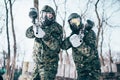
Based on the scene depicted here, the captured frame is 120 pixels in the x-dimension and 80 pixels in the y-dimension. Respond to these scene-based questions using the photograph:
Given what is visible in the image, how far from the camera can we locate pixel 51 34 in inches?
229

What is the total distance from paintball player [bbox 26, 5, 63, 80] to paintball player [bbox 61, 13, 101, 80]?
0.27 meters

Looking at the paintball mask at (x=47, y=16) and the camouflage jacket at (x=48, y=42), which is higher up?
the paintball mask at (x=47, y=16)

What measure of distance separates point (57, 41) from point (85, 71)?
3.05ft

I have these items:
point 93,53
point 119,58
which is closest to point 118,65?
point 93,53

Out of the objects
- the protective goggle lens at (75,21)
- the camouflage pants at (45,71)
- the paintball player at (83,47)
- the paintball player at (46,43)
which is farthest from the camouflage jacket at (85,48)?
the camouflage pants at (45,71)

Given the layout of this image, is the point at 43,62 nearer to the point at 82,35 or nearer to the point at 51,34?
the point at 51,34

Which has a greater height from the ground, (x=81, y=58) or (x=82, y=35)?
(x=82, y=35)

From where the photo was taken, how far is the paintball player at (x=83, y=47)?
5.79 meters

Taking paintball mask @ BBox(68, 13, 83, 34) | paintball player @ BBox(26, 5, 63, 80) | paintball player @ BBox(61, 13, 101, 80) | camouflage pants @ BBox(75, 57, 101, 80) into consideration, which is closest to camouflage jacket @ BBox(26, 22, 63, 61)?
paintball player @ BBox(26, 5, 63, 80)

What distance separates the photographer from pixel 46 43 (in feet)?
18.9

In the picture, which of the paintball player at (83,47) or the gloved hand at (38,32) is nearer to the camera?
the gloved hand at (38,32)

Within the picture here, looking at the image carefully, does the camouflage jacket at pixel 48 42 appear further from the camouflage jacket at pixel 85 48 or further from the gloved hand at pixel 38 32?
the camouflage jacket at pixel 85 48

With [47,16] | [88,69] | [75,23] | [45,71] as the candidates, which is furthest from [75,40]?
[45,71]

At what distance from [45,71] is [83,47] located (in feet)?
3.46
